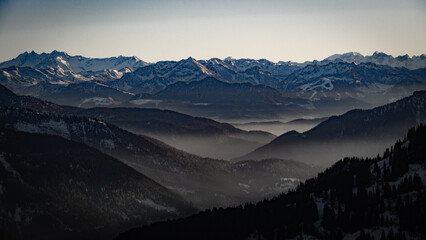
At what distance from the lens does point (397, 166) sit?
192m

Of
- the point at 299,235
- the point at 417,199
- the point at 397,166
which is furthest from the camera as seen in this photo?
the point at 397,166

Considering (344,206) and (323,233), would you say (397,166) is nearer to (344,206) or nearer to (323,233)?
(344,206)

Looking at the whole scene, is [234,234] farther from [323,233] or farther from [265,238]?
[323,233]

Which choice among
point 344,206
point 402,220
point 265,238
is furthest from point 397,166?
point 265,238

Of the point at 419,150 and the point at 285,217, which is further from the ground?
the point at 419,150

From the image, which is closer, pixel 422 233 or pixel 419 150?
pixel 422 233

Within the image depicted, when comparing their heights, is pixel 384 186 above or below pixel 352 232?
above

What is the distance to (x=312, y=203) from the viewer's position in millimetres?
199000

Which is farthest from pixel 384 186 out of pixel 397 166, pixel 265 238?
pixel 265 238

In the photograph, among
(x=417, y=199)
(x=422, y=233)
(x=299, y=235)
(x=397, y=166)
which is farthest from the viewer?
(x=397, y=166)

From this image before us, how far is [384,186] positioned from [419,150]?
2112 centimetres

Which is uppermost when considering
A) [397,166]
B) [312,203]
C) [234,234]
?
[397,166]

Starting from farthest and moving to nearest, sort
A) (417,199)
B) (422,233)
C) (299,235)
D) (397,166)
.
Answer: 1. (397,166)
2. (299,235)
3. (417,199)
4. (422,233)

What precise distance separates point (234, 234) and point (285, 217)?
19851 millimetres
